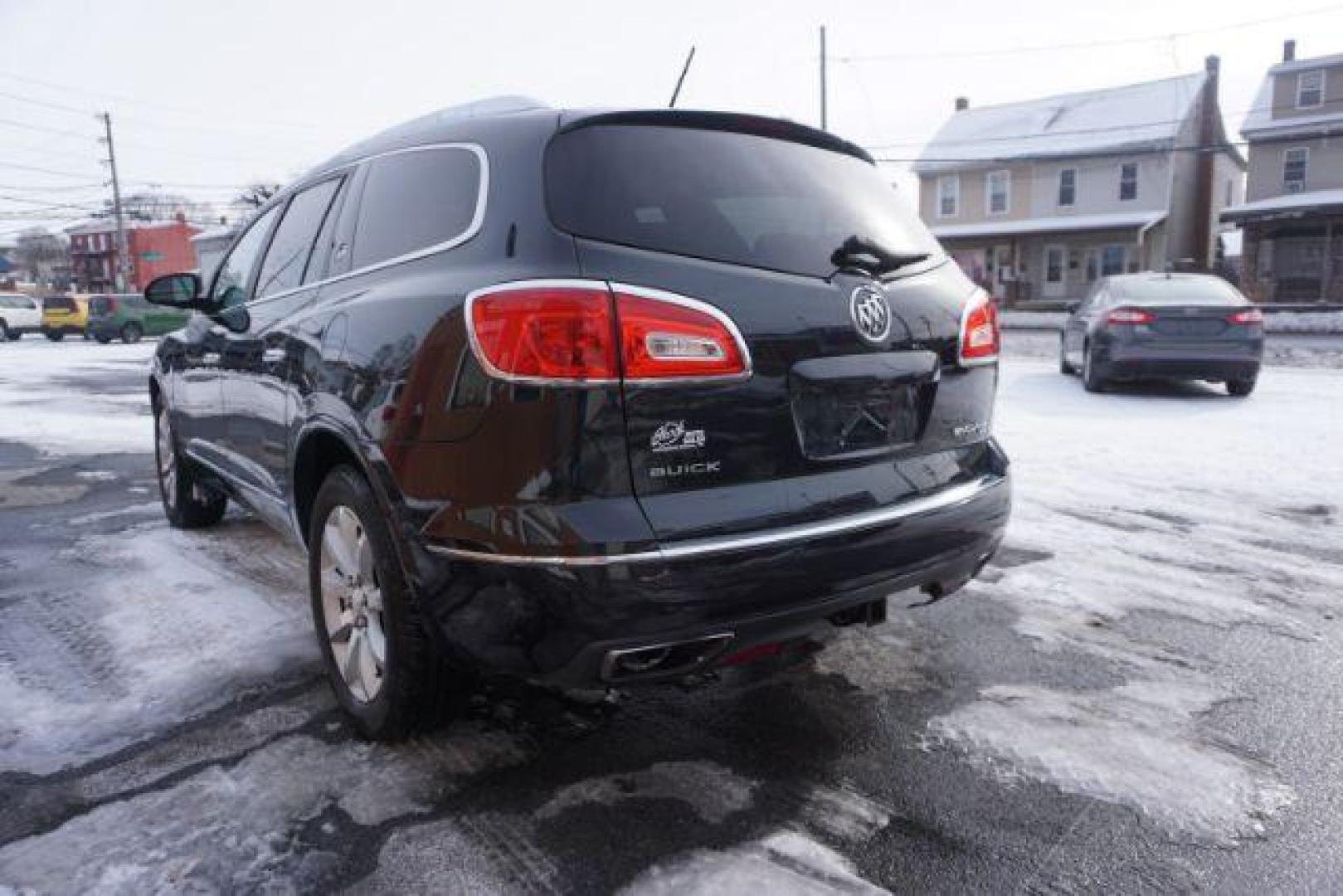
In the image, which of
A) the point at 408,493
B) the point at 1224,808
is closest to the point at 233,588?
the point at 408,493

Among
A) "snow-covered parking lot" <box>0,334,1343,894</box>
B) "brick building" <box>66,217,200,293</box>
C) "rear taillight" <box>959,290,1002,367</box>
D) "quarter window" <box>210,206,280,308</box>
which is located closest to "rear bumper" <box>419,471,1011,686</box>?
"snow-covered parking lot" <box>0,334,1343,894</box>

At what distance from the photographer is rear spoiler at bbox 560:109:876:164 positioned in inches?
100

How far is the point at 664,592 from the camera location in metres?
2.14

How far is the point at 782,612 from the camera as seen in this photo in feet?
7.52

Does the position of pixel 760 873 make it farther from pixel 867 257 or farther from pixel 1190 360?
pixel 1190 360

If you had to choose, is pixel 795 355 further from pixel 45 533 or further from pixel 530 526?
pixel 45 533

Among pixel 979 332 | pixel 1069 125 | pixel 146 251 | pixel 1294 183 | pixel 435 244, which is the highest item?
pixel 1069 125

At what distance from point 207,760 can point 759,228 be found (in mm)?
2139

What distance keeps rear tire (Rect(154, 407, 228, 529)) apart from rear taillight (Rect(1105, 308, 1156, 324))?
8.64m

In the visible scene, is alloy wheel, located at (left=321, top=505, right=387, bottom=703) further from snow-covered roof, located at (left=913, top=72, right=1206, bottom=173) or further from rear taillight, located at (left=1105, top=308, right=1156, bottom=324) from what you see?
snow-covered roof, located at (left=913, top=72, right=1206, bottom=173)

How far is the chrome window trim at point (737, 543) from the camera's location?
6.98ft

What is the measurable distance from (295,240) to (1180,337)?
29.4ft

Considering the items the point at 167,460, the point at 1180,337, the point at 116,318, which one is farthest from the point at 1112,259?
the point at 167,460

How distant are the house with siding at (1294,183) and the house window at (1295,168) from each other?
27mm
